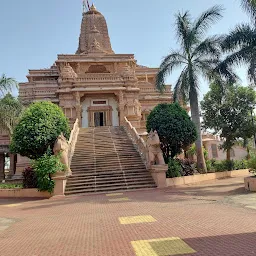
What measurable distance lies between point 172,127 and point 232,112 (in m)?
10.00

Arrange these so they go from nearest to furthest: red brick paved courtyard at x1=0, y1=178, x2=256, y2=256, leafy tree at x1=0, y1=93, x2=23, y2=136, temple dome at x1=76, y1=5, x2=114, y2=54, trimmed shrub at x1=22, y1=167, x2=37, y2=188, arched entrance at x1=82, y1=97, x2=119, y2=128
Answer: red brick paved courtyard at x1=0, y1=178, x2=256, y2=256 < trimmed shrub at x1=22, y1=167, x2=37, y2=188 < leafy tree at x1=0, y1=93, x2=23, y2=136 < arched entrance at x1=82, y1=97, x2=119, y2=128 < temple dome at x1=76, y1=5, x2=114, y2=54

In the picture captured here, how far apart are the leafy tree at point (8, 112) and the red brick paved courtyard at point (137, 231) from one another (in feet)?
37.6

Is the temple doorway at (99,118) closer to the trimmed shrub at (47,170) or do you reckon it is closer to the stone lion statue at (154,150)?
the stone lion statue at (154,150)

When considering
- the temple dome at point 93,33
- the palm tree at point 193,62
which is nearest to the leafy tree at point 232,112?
the palm tree at point 193,62

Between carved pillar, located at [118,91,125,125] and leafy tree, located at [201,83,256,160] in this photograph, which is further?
carved pillar, located at [118,91,125,125]

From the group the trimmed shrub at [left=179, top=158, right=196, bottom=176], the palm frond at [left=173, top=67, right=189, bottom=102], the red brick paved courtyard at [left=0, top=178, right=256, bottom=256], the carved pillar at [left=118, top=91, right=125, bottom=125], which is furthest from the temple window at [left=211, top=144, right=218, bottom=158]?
the red brick paved courtyard at [left=0, top=178, right=256, bottom=256]

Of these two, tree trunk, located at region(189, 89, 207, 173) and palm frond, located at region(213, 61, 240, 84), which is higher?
palm frond, located at region(213, 61, 240, 84)

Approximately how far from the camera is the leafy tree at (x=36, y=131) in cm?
1595

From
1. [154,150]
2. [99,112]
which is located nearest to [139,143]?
[154,150]

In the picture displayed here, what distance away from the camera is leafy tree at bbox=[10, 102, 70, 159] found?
52.3ft

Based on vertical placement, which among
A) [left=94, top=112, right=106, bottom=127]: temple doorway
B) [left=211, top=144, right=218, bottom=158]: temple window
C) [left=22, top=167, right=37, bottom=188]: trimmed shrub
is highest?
[left=94, top=112, right=106, bottom=127]: temple doorway

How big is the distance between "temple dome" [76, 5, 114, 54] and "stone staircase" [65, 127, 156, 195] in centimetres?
2247

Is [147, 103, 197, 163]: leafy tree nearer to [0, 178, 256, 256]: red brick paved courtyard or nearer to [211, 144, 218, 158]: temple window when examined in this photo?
[0, 178, 256, 256]: red brick paved courtyard

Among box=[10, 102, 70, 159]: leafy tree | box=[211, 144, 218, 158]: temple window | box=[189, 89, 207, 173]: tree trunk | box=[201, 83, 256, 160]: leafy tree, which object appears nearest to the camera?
box=[10, 102, 70, 159]: leafy tree
